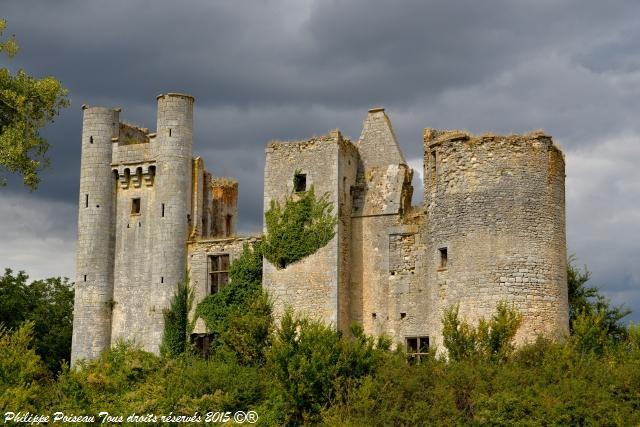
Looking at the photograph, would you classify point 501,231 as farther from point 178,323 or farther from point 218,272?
point 178,323

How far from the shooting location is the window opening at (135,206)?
41125 millimetres

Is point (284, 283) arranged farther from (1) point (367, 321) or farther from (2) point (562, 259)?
(2) point (562, 259)

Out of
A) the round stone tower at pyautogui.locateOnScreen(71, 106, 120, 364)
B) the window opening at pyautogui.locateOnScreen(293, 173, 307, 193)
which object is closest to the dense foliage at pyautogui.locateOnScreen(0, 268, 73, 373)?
the round stone tower at pyautogui.locateOnScreen(71, 106, 120, 364)

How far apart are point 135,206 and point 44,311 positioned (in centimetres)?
1248

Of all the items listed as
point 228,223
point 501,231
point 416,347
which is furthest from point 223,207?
point 501,231

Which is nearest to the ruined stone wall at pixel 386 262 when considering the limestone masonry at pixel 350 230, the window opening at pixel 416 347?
the limestone masonry at pixel 350 230

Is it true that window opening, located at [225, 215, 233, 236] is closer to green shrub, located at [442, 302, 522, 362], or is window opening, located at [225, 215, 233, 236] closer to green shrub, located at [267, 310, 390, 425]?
green shrub, located at [267, 310, 390, 425]

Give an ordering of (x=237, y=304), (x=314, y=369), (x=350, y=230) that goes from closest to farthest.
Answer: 1. (x=314, y=369)
2. (x=350, y=230)
3. (x=237, y=304)

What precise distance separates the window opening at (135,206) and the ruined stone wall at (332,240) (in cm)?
633

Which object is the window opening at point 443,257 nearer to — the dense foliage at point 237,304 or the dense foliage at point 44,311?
the dense foliage at point 237,304

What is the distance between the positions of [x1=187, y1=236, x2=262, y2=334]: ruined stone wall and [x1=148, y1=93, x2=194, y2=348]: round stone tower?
1.26 ft

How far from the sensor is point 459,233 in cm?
3186

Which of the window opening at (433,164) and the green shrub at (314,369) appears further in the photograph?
the window opening at (433,164)

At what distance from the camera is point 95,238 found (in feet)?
134
